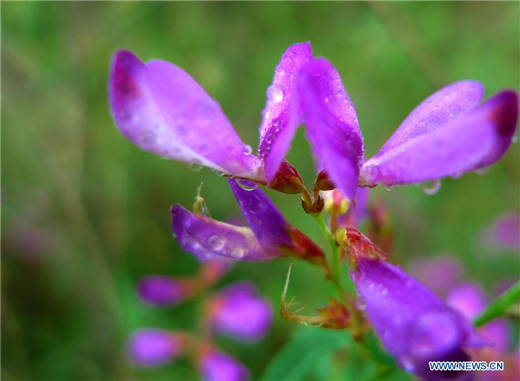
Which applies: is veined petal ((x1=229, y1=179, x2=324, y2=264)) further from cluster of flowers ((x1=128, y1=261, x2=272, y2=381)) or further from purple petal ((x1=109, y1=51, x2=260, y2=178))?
cluster of flowers ((x1=128, y1=261, x2=272, y2=381))

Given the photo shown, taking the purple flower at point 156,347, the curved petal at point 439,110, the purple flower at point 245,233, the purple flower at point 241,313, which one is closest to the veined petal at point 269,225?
the purple flower at point 245,233

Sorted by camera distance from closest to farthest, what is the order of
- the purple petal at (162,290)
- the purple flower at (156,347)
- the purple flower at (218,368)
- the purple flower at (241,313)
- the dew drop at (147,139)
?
the dew drop at (147,139) < the purple flower at (218,368) < the purple petal at (162,290) < the purple flower at (241,313) < the purple flower at (156,347)

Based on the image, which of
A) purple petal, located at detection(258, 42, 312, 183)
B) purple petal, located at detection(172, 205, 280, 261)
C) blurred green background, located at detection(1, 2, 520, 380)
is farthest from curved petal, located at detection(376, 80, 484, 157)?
blurred green background, located at detection(1, 2, 520, 380)

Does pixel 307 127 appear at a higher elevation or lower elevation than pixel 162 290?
higher

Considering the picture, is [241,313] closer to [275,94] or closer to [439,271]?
[439,271]

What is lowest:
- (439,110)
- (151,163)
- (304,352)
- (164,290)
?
(164,290)

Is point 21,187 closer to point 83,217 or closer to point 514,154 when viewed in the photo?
point 83,217

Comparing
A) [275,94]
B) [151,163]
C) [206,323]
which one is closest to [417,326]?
[275,94]

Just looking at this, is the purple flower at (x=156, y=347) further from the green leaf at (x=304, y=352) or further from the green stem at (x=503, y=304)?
the green stem at (x=503, y=304)
